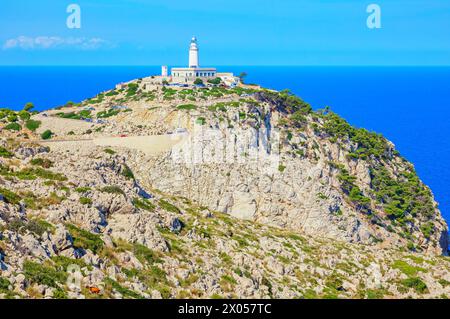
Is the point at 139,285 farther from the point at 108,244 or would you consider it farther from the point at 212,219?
the point at 212,219

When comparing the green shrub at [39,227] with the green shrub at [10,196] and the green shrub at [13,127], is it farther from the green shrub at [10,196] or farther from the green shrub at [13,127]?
the green shrub at [13,127]

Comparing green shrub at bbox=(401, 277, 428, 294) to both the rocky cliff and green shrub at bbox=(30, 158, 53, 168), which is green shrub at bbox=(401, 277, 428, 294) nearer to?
the rocky cliff

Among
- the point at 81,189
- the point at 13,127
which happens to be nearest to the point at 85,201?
the point at 81,189

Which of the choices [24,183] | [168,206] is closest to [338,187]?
[168,206]
